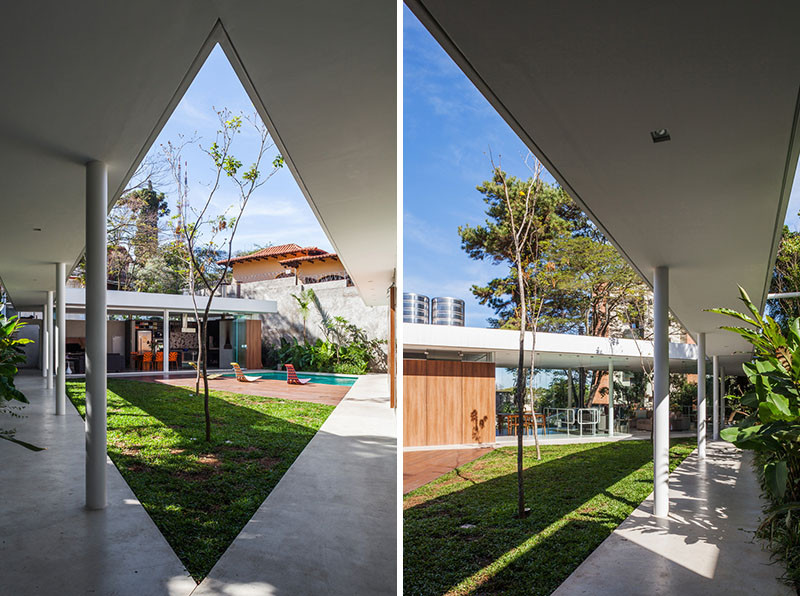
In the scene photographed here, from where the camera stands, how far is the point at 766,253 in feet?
18.2

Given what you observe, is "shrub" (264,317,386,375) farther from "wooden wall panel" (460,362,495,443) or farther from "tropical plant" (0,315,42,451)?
"tropical plant" (0,315,42,451)

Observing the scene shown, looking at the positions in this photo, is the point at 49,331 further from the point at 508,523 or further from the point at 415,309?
the point at 508,523

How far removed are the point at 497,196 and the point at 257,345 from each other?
42.0 ft

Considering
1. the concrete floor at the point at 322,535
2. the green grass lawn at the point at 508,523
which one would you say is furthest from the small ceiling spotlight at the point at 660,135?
the green grass lawn at the point at 508,523

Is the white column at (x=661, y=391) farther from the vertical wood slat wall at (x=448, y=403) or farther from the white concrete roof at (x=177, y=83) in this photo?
the vertical wood slat wall at (x=448, y=403)

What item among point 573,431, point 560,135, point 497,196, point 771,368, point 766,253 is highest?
point 497,196

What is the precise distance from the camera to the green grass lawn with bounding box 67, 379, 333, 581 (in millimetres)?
4453

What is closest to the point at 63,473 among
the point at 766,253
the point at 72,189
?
the point at 72,189

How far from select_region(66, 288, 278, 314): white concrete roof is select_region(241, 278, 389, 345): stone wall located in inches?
27.8

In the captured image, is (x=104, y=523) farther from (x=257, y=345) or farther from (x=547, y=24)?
(x=257, y=345)

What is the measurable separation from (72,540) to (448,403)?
942 cm

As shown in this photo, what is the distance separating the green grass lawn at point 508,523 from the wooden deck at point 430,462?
0.25 metres

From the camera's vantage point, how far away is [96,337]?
15.4 ft

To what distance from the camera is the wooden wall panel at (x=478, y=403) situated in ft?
42.1
